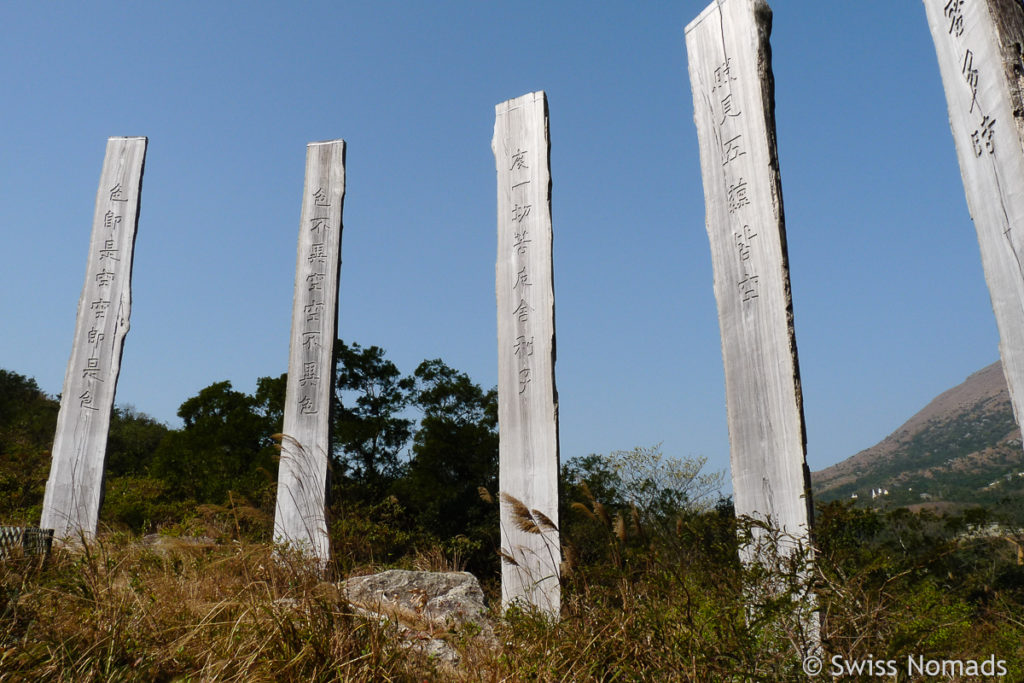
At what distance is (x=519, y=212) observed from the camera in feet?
16.9

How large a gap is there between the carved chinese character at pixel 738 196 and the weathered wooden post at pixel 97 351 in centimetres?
512

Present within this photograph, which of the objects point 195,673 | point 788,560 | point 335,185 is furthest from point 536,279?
point 195,673

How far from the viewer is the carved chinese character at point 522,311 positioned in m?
4.90

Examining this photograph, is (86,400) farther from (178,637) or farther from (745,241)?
(745,241)

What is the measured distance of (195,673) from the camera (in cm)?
245

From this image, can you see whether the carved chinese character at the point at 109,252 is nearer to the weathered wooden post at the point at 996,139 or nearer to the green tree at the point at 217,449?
the green tree at the point at 217,449

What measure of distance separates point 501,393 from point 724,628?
2649mm

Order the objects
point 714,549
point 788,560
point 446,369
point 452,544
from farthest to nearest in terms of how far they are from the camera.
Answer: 1. point 446,369
2. point 452,544
3. point 714,549
4. point 788,560

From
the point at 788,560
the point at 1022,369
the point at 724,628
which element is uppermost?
the point at 1022,369

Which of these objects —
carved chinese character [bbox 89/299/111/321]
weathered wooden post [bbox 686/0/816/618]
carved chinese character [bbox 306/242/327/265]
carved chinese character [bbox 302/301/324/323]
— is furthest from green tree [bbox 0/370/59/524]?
weathered wooden post [bbox 686/0/816/618]

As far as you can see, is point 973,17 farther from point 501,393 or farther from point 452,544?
point 452,544

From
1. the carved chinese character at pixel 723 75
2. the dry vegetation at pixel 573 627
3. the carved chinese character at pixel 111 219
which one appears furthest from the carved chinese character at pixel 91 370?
the carved chinese character at pixel 723 75

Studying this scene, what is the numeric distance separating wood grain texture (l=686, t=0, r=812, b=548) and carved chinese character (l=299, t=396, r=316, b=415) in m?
3.26

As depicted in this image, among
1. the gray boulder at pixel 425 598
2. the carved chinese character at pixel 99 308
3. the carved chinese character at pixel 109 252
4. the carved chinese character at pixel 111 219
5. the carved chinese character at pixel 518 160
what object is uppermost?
the carved chinese character at pixel 111 219
